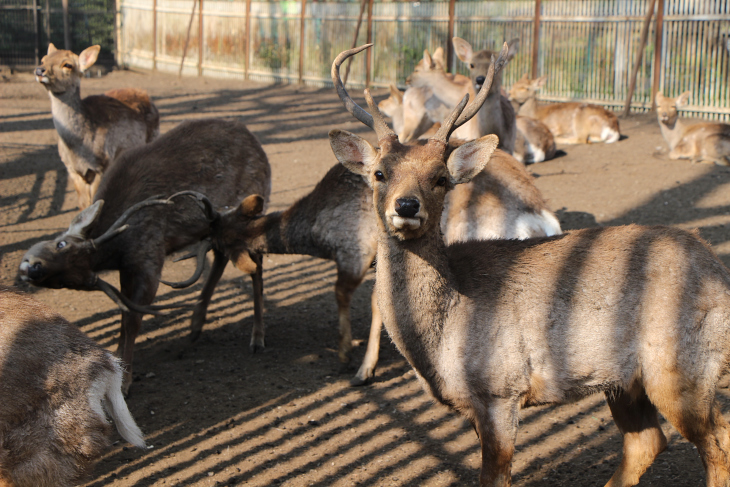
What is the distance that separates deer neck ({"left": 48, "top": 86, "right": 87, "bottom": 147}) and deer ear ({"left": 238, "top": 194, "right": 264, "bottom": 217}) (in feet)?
12.0

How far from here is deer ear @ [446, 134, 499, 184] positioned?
3.74 metres

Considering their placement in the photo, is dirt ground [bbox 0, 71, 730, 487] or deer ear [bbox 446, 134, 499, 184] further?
dirt ground [bbox 0, 71, 730, 487]

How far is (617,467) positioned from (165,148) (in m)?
4.37

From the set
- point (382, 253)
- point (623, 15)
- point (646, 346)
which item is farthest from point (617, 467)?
point (623, 15)

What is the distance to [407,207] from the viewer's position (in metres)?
3.34

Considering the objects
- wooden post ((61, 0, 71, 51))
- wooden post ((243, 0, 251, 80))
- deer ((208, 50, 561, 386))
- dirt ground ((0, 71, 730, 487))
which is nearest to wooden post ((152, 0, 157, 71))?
wooden post ((61, 0, 71, 51))

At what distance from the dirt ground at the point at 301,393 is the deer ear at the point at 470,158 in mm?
1773

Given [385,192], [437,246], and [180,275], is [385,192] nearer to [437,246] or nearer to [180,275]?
[437,246]

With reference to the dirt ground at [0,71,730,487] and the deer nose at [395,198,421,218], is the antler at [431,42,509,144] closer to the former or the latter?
the deer nose at [395,198,421,218]

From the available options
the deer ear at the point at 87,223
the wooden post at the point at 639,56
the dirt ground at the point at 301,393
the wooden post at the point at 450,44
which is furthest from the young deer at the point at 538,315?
the wooden post at the point at 450,44

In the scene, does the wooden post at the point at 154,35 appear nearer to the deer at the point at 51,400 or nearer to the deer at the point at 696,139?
the deer at the point at 696,139

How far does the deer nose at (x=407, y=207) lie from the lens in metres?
3.34

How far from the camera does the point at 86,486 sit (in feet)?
13.9

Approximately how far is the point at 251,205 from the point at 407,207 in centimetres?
300
